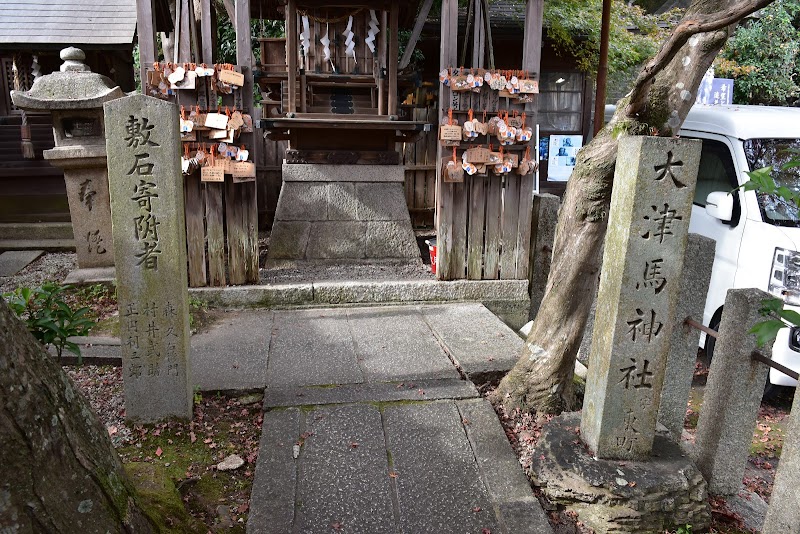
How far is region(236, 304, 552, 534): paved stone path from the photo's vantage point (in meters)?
2.96

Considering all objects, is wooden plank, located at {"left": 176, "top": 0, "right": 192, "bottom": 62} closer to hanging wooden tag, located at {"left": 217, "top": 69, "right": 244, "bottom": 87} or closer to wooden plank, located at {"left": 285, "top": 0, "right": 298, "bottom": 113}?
wooden plank, located at {"left": 285, "top": 0, "right": 298, "bottom": 113}

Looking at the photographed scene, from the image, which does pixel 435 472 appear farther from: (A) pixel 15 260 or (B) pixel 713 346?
(A) pixel 15 260

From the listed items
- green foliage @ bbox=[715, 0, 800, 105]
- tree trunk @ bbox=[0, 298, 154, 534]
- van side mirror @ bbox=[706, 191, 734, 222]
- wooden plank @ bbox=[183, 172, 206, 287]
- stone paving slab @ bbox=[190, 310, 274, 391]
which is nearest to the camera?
tree trunk @ bbox=[0, 298, 154, 534]

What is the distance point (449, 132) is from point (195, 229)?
2687mm

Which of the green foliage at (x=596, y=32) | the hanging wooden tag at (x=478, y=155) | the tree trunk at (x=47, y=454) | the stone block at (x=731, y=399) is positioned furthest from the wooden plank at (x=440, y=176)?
the green foliage at (x=596, y=32)

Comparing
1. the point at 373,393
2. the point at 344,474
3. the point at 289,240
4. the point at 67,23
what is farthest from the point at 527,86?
the point at 67,23

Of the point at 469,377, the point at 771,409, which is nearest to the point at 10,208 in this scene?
the point at 469,377

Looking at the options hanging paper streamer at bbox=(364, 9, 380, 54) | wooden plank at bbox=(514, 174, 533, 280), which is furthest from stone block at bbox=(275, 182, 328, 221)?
wooden plank at bbox=(514, 174, 533, 280)

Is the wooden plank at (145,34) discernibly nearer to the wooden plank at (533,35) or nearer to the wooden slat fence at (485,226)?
the wooden slat fence at (485,226)

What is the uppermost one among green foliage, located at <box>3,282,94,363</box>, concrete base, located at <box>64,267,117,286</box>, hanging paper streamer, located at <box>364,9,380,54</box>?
hanging paper streamer, located at <box>364,9,380,54</box>

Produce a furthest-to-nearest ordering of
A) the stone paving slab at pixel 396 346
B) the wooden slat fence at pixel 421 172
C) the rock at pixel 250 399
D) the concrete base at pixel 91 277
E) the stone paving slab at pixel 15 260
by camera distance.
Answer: the wooden slat fence at pixel 421 172 < the stone paving slab at pixel 15 260 < the concrete base at pixel 91 277 < the stone paving slab at pixel 396 346 < the rock at pixel 250 399

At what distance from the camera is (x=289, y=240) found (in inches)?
293

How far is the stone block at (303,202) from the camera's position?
7547mm

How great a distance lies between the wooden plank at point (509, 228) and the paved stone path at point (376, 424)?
0.87 m
